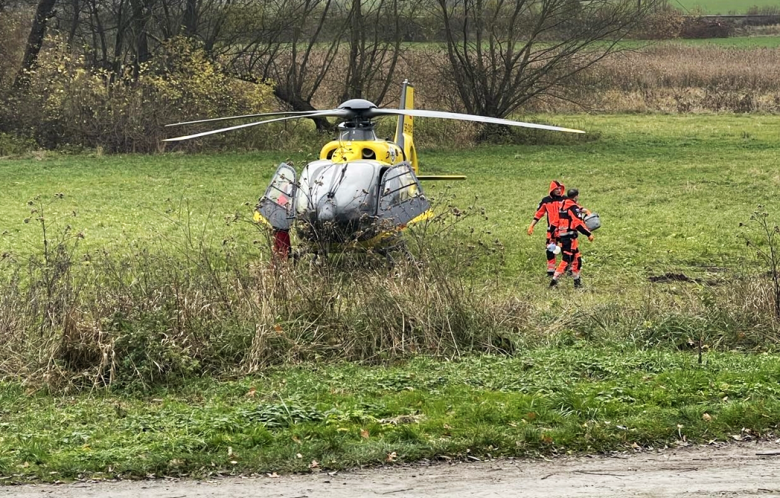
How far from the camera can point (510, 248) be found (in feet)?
55.4

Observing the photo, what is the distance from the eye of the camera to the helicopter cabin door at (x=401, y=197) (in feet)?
46.7

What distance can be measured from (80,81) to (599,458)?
2877 centimetres

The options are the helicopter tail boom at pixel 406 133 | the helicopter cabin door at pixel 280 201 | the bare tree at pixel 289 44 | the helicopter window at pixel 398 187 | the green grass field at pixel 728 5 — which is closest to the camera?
the helicopter cabin door at pixel 280 201

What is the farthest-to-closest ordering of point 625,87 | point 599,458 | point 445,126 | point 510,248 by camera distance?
point 625,87 → point 445,126 → point 510,248 → point 599,458

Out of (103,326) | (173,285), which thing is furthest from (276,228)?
(103,326)

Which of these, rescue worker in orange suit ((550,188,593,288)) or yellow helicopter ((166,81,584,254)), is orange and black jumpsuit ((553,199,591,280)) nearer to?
rescue worker in orange suit ((550,188,593,288))

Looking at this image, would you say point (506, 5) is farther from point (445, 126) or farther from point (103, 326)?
point (103, 326)

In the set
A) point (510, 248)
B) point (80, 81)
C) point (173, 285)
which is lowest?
point (510, 248)

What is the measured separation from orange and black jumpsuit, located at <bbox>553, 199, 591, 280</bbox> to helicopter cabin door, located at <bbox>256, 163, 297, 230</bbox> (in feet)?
13.4

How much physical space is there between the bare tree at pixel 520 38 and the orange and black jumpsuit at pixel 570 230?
20100 millimetres

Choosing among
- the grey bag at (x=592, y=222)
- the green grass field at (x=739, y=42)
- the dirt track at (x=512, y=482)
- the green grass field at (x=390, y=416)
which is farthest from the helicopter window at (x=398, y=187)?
the green grass field at (x=739, y=42)

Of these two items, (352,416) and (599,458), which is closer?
(599,458)

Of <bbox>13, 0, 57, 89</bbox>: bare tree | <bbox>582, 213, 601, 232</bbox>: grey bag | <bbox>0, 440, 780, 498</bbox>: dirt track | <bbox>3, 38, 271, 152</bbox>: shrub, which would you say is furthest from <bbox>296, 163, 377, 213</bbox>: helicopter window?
<bbox>13, 0, 57, 89</bbox>: bare tree

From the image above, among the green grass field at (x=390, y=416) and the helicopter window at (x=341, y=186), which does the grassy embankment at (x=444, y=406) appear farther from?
the helicopter window at (x=341, y=186)
